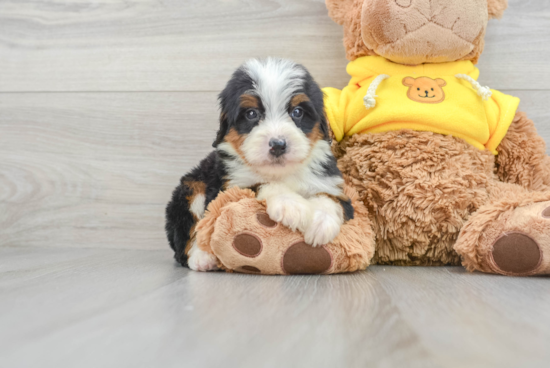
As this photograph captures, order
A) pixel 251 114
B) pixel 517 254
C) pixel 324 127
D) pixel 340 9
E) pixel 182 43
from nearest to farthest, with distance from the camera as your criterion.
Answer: pixel 517 254 → pixel 251 114 → pixel 324 127 → pixel 340 9 → pixel 182 43

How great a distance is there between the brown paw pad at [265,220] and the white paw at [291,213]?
A: 0.01 meters

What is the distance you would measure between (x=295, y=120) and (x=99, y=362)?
3.07 ft

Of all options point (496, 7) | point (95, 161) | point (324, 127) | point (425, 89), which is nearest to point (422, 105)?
point (425, 89)

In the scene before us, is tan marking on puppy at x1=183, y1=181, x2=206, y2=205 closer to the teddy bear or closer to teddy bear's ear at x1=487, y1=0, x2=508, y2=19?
the teddy bear

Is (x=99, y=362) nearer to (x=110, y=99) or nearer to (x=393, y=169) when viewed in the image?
(x=393, y=169)

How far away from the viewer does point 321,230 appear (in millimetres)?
1309

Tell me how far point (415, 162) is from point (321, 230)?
0.50 m

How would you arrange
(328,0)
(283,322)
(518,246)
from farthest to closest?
(328,0) → (518,246) → (283,322)

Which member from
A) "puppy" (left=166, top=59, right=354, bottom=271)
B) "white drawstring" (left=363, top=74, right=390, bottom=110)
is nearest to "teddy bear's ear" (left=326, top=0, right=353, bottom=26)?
"white drawstring" (left=363, top=74, right=390, bottom=110)

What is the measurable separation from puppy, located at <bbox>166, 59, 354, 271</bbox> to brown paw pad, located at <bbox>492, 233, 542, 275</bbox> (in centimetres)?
46

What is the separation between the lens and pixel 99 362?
26.5 inches

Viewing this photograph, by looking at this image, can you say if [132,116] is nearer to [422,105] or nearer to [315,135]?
[315,135]

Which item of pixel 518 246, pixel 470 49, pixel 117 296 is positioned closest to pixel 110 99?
pixel 117 296

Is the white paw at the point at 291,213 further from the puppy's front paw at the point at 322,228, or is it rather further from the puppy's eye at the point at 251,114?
the puppy's eye at the point at 251,114
